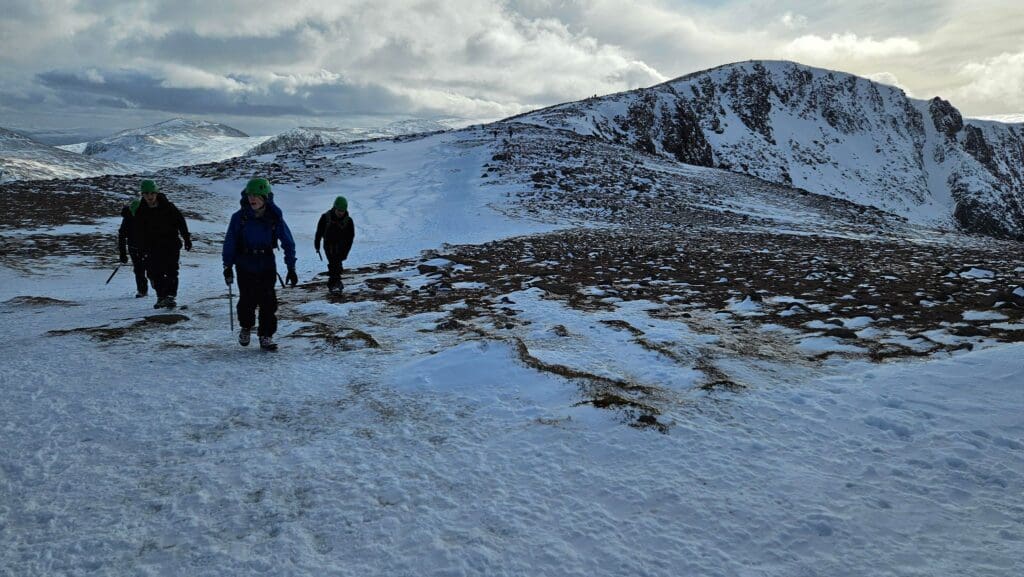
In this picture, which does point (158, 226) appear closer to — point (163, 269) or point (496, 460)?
point (163, 269)

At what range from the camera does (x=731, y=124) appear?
8375 centimetres

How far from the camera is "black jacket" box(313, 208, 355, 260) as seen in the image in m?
10.9

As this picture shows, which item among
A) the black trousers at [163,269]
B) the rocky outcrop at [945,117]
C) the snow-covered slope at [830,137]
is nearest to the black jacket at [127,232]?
the black trousers at [163,269]

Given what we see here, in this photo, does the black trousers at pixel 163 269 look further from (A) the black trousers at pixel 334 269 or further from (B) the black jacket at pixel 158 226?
(A) the black trousers at pixel 334 269

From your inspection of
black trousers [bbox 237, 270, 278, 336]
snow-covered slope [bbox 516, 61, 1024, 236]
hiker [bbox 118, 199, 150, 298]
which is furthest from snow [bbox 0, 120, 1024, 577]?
snow-covered slope [bbox 516, 61, 1024, 236]

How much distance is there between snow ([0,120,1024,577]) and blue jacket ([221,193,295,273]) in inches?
42.5

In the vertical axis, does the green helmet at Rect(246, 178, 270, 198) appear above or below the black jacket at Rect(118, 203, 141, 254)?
above

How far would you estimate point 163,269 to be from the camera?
9.08m

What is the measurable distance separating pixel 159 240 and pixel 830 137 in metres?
110

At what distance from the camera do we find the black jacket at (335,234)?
1093 cm

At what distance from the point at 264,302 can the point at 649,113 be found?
236 feet

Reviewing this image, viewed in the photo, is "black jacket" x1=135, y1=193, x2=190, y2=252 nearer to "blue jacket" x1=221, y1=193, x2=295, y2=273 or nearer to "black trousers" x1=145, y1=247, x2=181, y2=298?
"black trousers" x1=145, y1=247, x2=181, y2=298

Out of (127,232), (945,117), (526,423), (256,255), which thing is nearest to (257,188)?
(256,255)

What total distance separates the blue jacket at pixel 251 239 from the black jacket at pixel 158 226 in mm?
3370
